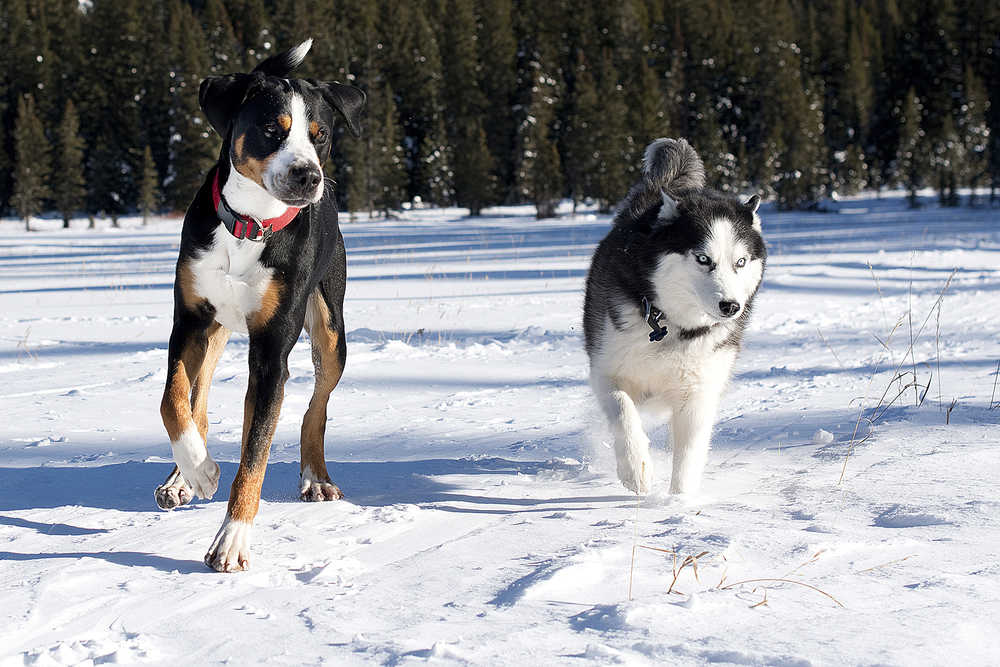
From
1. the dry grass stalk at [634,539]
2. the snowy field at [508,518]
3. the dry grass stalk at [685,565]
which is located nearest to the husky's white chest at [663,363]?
the snowy field at [508,518]

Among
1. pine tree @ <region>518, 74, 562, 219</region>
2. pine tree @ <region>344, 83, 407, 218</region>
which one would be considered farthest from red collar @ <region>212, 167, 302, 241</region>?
pine tree @ <region>344, 83, 407, 218</region>

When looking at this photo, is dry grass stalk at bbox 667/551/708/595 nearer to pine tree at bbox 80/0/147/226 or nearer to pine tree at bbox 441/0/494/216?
pine tree at bbox 441/0/494/216

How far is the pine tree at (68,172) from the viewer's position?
1804 inches

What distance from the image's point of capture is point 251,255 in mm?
3266

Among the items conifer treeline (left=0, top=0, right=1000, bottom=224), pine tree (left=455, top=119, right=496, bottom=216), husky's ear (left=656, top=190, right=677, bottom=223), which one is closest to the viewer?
husky's ear (left=656, top=190, right=677, bottom=223)

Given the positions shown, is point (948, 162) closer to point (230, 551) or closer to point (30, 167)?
point (230, 551)

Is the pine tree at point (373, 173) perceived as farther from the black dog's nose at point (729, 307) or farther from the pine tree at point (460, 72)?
the black dog's nose at point (729, 307)

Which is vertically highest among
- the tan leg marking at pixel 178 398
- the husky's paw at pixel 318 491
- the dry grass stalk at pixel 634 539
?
the tan leg marking at pixel 178 398

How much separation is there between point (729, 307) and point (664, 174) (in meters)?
1.70

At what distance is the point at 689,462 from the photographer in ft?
12.5

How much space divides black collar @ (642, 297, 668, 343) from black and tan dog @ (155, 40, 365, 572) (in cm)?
144

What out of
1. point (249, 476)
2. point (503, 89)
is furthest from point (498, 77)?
point (249, 476)

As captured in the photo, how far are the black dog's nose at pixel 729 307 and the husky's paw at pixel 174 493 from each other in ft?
7.20

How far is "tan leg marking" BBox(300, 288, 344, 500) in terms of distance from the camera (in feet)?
12.5
